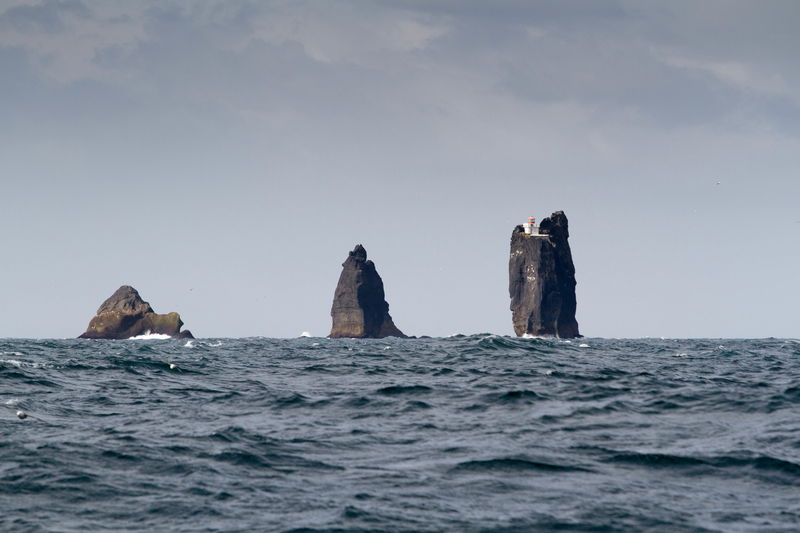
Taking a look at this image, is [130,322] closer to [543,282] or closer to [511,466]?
[543,282]

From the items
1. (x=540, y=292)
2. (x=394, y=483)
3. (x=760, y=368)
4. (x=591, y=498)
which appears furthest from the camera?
(x=540, y=292)

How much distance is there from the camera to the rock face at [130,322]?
180375 millimetres

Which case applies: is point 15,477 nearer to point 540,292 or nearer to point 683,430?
point 683,430

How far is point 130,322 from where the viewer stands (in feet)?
601

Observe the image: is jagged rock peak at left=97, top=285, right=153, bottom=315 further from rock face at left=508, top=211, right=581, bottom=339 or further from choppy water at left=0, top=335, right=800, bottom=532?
choppy water at left=0, top=335, right=800, bottom=532

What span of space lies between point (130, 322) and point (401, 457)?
7144 inches

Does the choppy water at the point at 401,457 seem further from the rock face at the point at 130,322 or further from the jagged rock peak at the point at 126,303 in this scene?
the jagged rock peak at the point at 126,303

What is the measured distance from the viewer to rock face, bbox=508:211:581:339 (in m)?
171

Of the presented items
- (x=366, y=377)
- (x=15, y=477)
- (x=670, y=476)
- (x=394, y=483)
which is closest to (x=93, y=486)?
(x=15, y=477)

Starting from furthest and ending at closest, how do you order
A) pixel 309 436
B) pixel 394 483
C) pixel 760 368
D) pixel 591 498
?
pixel 760 368
pixel 309 436
pixel 394 483
pixel 591 498

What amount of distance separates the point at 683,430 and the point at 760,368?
2564 centimetres

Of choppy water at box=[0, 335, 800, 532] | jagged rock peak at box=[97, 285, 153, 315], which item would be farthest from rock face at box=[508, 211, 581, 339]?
choppy water at box=[0, 335, 800, 532]

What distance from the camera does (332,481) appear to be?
1316cm

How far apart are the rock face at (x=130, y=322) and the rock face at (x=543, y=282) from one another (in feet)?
273
